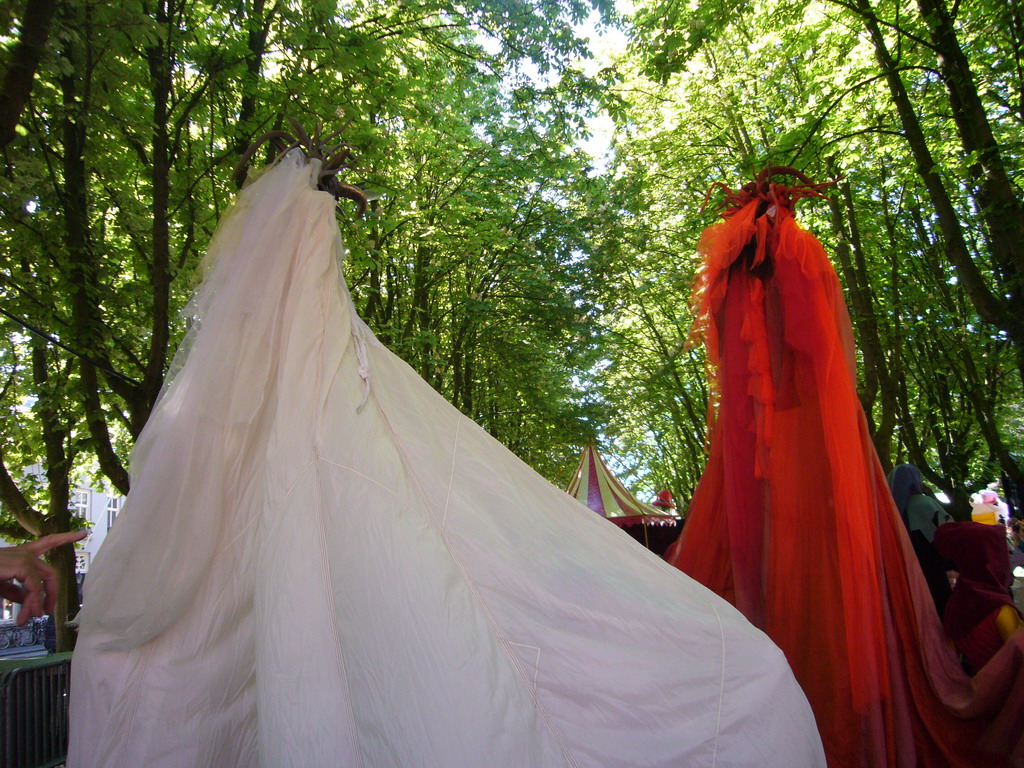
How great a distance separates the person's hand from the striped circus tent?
1456cm

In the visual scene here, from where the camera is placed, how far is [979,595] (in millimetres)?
3773

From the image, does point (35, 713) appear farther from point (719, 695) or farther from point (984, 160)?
point (984, 160)

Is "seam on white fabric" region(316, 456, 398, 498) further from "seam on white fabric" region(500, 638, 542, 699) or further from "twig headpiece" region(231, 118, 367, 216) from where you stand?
"twig headpiece" region(231, 118, 367, 216)

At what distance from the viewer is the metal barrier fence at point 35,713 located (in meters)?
2.81

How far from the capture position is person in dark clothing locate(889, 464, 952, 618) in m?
4.68

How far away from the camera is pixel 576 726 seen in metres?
2.34

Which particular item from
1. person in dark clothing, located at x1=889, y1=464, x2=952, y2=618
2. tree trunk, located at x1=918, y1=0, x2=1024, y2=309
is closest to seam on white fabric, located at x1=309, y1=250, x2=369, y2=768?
person in dark clothing, located at x1=889, y1=464, x2=952, y2=618

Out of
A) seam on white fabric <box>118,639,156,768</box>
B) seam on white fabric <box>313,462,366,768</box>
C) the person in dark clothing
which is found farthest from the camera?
the person in dark clothing

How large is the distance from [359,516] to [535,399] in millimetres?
15101

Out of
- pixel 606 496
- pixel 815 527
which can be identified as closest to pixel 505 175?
pixel 606 496

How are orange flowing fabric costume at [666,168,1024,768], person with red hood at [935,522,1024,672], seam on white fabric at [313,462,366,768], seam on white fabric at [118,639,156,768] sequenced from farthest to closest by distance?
person with red hood at [935,522,1024,672] → orange flowing fabric costume at [666,168,1024,768] → seam on white fabric at [118,639,156,768] → seam on white fabric at [313,462,366,768]

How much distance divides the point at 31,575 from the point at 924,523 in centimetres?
468

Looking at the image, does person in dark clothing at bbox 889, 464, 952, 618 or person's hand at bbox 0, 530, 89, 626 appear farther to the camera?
person in dark clothing at bbox 889, 464, 952, 618

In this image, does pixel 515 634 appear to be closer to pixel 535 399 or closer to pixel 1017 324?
pixel 1017 324
